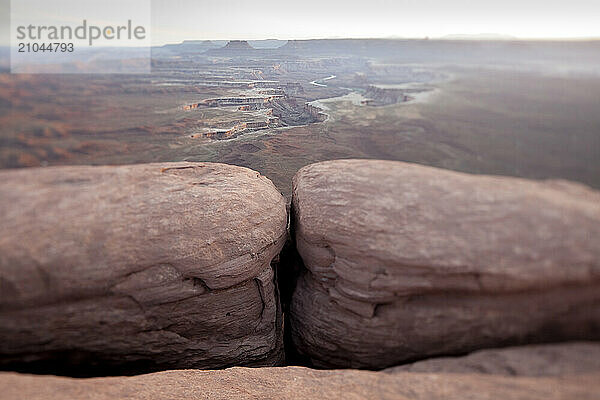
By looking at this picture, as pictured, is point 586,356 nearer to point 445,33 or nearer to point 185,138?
point 445,33

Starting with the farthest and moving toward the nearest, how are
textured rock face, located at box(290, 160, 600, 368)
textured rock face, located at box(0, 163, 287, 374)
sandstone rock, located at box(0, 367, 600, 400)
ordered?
textured rock face, located at box(0, 163, 287, 374), textured rock face, located at box(290, 160, 600, 368), sandstone rock, located at box(0, 367, 600, 400)

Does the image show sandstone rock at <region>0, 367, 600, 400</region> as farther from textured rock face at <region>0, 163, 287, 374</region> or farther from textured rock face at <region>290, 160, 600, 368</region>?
textured rock face at <region>290, 160, 600, 368</region>

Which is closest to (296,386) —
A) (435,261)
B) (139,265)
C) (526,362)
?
(435,261)

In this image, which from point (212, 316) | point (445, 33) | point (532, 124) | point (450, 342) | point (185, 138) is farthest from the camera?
point (185, 138)

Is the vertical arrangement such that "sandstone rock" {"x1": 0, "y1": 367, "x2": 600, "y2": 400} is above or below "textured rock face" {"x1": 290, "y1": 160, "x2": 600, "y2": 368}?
below

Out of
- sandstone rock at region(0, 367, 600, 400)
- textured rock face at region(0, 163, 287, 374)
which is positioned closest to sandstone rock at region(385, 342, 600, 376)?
sandstone rock at region(0, 367, 600, 400)

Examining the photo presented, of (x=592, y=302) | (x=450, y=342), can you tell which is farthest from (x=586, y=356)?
(x=450, y=342)

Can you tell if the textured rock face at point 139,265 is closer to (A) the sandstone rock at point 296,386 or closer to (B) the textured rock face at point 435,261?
(A) the sandstone rock at point 296,386
